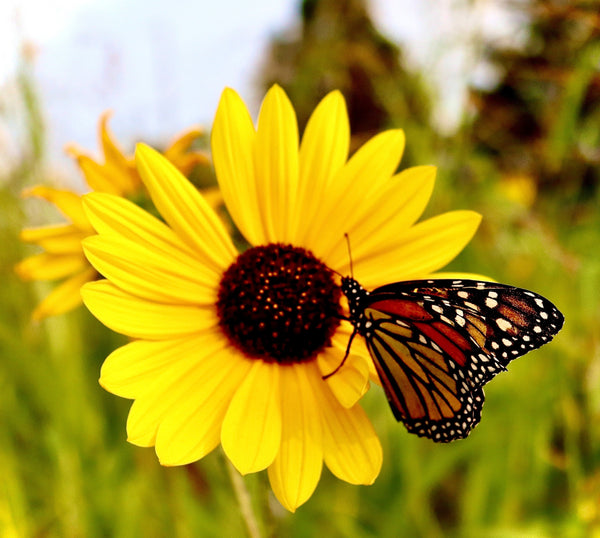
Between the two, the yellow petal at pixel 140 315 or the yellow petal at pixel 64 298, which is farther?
the yellow petal at pixel 64 298

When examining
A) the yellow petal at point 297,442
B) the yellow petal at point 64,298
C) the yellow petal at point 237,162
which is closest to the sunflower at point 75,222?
the yellow petal at point 64,298

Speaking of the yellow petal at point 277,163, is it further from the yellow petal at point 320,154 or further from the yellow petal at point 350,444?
the yellow petal at point 350,444

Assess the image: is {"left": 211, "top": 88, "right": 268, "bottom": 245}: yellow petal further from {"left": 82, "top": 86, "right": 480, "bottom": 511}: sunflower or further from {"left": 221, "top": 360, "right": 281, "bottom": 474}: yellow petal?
{"left": 221, "top": 360, "right": 281, "bottom": 474}: yellow petal

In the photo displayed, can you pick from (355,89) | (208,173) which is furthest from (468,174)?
(355,89)

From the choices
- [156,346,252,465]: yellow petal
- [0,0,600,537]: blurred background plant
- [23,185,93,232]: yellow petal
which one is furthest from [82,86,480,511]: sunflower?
[0,0,600,537]: blurred background plant

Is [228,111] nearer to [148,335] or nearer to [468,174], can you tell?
[148,335]
